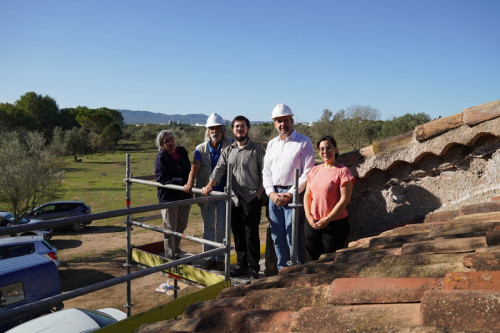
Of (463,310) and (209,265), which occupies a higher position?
(463,310)

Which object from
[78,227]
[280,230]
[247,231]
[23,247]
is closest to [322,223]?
[280,230]

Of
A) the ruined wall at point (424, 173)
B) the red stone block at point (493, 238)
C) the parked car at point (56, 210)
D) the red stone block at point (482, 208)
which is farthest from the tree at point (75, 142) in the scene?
the red stone block at point (493, 238)

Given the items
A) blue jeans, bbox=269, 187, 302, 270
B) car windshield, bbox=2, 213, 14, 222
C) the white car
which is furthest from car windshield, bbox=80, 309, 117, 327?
car windshield, bbox=2, 213, 14, 222

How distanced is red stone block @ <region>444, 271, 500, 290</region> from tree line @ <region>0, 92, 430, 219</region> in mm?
6282

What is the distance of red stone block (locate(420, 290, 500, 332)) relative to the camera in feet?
4.31

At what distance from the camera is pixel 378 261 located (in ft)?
7.48

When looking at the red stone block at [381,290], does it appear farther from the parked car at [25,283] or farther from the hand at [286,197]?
the parked car at [25,283]

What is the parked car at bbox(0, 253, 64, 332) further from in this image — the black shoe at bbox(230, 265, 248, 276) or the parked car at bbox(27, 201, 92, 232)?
the parked car at bbox(27, 201, 92, 232)

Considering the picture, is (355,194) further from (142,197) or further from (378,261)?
(142,197)

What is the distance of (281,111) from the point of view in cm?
412

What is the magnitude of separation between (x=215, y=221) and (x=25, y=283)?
520 centimetres

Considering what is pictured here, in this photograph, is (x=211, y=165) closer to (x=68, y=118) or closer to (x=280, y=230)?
(x=280, y=230)

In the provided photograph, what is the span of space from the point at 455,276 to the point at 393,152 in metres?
2.61

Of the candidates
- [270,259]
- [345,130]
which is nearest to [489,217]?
[270,259]
